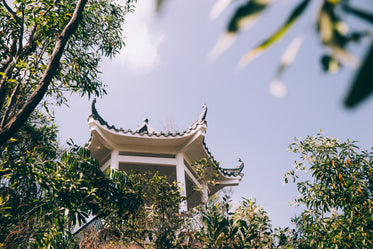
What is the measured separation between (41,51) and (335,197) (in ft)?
16.0

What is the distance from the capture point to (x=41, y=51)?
16.1 feet

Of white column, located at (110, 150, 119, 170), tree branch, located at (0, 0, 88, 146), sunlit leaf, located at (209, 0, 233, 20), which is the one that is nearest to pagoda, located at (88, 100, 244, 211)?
white column, located at (110, 150, 119, 170)

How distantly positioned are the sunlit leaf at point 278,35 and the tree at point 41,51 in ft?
10.0

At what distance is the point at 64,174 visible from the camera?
4.64m

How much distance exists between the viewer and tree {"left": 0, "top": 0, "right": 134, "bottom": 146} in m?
3.20

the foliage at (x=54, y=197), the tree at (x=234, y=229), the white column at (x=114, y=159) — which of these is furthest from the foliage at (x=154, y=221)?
the white column at (x=114, y=159)

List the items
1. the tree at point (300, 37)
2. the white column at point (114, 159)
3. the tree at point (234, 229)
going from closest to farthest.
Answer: the tree at point (300, 37) → the tree at point (234, 229) → the white column at point (114, 159)

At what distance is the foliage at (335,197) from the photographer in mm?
3882

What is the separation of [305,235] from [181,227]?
179 centimetres

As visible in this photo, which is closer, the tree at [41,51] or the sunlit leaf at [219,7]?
the sunlit leaf at [219,7]

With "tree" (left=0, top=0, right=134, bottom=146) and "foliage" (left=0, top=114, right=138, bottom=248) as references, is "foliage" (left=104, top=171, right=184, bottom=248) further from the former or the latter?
"tree" (left=0, top=0, right=134, bottom=146)

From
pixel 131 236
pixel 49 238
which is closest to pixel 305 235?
pixel 131 236

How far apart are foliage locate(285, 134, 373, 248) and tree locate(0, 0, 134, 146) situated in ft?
12.2

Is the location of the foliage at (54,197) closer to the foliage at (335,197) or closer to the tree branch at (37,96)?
the tree branch at (37,96)
